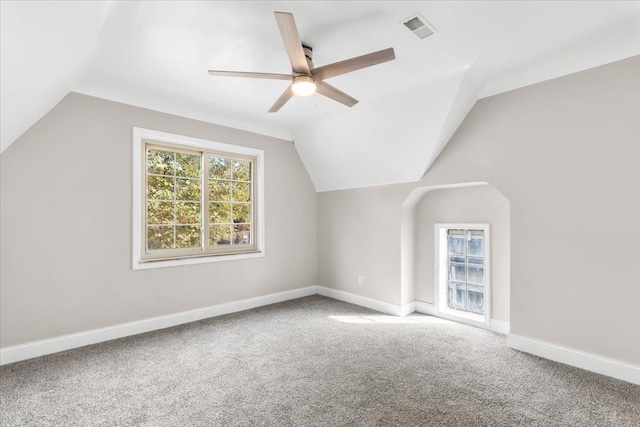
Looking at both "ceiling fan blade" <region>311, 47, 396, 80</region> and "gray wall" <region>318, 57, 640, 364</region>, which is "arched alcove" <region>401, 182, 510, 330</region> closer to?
"gray wall" <region>318, 57, 640, 364</region>

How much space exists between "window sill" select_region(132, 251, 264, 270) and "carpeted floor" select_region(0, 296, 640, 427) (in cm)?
73

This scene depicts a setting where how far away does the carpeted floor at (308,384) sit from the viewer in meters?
1.91

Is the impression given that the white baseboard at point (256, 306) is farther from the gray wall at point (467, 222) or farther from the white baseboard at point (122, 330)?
the gray wall at point (467, 222)

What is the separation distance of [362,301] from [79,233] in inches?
135

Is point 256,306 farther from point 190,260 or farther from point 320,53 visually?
point 320,53

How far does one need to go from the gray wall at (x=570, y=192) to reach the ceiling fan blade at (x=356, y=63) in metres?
1.64

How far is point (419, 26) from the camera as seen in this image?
2.14m

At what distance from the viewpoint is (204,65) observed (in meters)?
2.67

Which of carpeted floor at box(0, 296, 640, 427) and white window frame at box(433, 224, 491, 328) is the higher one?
white window frame at box(433, 224, 491, 328)

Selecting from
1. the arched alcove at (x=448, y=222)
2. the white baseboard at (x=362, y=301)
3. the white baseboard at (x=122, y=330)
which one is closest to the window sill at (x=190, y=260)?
the white baseboard at (x=122, y=330)

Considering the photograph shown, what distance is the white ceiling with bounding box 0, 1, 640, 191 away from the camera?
1917 mm

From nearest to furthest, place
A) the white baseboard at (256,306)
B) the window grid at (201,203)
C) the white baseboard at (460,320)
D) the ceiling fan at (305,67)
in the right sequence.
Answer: the ceiling fan at (305,67) → the white baseboard at (256,306) → the white baseboard at (460,320) → the window grid at (201,203)

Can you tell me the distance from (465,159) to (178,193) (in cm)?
332

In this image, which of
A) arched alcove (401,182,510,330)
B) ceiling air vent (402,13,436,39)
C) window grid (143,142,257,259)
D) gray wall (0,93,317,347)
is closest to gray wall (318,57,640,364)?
arched alcove (401,182,510,330)
